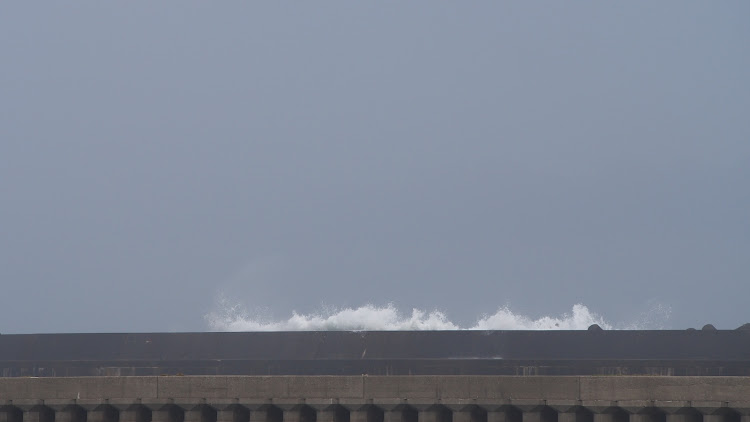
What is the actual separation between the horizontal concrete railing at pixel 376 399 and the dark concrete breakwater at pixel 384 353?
2831 millimetres

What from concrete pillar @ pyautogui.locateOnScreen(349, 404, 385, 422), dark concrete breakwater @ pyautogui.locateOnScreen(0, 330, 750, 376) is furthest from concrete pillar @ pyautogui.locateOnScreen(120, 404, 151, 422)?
concrete pillar @ pyautogui.locateOnScreen(349, 404, 385, 422)

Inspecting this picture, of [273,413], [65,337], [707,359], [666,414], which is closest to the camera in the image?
[666,414]

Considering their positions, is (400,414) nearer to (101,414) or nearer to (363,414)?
(363,414)

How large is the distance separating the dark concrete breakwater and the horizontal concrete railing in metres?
2.83

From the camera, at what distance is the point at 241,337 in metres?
38.2

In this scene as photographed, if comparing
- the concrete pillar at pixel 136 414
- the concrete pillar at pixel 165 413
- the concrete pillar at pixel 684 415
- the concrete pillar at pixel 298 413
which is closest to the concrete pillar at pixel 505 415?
the concrete pillar at pixel 684 415

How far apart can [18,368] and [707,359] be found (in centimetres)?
1760

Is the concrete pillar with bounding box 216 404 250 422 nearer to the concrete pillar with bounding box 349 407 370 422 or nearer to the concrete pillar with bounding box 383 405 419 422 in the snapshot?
the concrete pillar with bounding box 349 407 370 422

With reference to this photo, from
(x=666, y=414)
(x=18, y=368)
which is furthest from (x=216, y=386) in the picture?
(x=666, y=414)

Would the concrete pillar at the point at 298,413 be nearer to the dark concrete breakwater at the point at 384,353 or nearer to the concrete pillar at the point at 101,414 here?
the dark concrete breakwater at the point at 384,353

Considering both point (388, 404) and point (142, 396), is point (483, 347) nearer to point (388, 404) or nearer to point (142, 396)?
point (388, 404)

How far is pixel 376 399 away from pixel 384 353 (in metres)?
5.59

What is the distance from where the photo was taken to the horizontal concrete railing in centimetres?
2959

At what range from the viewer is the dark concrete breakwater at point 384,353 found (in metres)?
33.6
